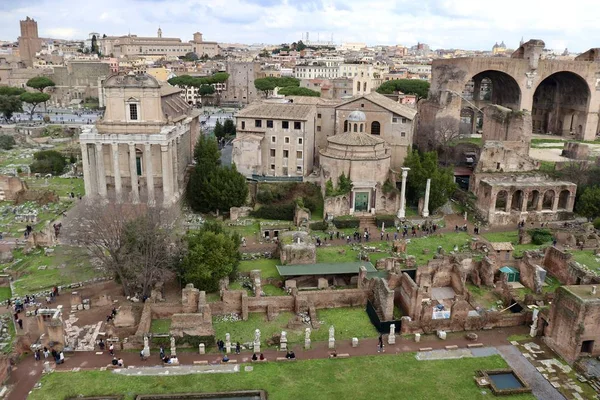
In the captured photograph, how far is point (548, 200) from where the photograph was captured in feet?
151

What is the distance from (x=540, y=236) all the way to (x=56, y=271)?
35098 mm

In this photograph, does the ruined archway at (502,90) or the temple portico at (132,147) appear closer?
the temple portico at (132,147)

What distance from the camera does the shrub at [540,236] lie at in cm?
3950

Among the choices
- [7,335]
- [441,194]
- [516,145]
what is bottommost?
[7,335]

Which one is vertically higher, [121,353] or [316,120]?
[316,120]

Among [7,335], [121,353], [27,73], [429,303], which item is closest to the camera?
[121,353]

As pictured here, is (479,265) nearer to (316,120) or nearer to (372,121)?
(372,121)

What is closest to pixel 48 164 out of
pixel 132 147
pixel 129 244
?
pixel 132 147

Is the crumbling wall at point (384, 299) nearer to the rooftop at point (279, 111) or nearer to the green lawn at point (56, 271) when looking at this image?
the green lawn at point (56, 271)

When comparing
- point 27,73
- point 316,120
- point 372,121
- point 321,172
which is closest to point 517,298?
point 321,172

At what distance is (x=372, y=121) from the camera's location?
166 ft

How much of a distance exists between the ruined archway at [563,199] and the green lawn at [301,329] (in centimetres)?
2534

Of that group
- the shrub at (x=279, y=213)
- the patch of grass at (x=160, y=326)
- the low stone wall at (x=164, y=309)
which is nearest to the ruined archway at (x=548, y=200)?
the shrub at (x=279, y=213)

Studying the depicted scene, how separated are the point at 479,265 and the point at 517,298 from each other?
4.12 meters
